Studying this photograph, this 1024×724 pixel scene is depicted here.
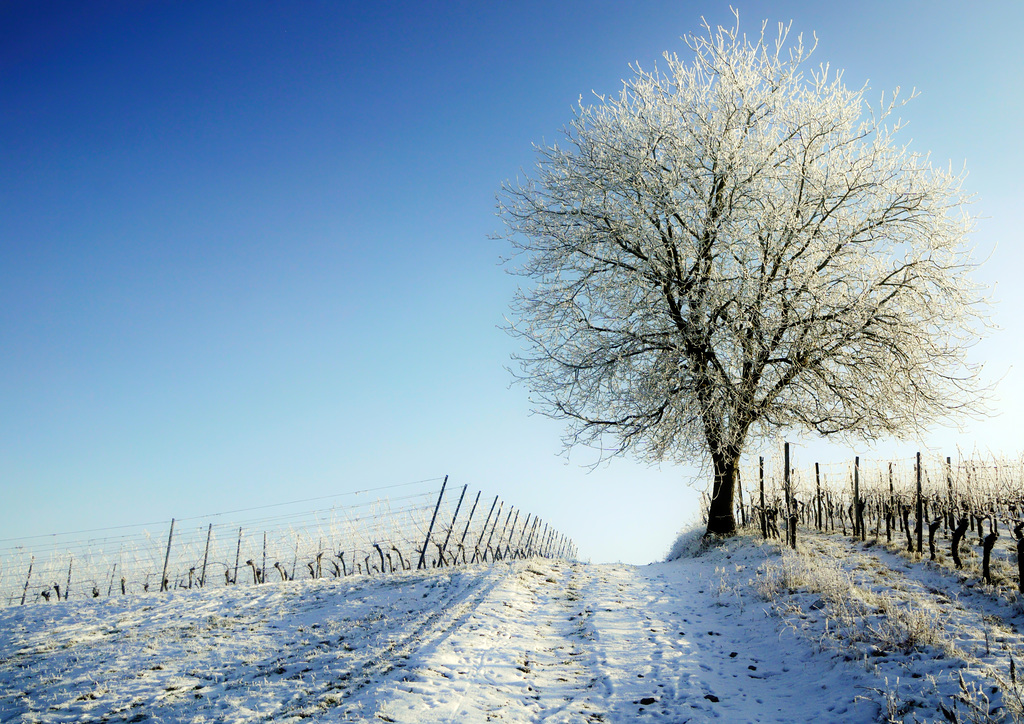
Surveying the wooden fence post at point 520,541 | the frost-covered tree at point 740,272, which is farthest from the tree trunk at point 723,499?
the wooden fence post at point 520,541

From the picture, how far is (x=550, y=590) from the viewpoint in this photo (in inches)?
387

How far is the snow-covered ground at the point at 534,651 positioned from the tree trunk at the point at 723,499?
3.85 meters

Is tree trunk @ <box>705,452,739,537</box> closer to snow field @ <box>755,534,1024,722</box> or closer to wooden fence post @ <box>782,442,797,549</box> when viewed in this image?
wooden fence post @ <box>782,442,797,549</box>

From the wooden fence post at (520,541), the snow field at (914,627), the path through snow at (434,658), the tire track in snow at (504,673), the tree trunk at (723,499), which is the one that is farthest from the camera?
the wooden fence post at (520,541)

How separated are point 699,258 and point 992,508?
323 inches

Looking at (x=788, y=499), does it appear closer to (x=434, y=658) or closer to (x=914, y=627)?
(x=914, y=627)

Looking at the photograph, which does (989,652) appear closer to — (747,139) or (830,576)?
(830,576)

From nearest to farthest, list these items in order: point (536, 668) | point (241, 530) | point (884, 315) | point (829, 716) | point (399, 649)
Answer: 1. point (829, 716)
2. point (536, 668)
3. point (399, 649)
4. point (884, 315)
5. point (241, 530)

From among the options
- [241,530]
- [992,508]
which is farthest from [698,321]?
[241,530]

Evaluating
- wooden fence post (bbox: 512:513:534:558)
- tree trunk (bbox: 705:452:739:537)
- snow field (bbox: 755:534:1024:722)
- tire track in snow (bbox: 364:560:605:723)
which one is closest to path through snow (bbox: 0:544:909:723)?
tire track in snow (bbox: 364:560:605:723)

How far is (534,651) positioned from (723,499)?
31.0ft

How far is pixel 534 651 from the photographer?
6.52m

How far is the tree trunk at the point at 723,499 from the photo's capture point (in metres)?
14.1

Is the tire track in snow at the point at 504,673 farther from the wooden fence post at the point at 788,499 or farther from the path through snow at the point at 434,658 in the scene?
the wooden fence post at the point at 788,499
